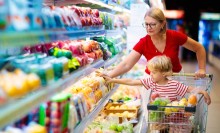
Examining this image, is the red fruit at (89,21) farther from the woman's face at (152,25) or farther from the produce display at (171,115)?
the produce display at (171,115)

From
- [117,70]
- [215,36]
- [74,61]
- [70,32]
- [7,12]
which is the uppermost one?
[7,12]

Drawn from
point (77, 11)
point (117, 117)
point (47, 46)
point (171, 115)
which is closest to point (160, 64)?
point (171, 115)

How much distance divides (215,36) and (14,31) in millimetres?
24614

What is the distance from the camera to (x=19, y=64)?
2.11m

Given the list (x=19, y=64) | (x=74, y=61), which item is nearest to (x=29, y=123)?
(x=19, y=64)

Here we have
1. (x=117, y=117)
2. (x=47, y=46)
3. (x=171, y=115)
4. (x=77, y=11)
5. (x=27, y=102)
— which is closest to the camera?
(x=27, y=102)

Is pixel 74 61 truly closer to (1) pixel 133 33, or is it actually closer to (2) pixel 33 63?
(2) pixel 33 63

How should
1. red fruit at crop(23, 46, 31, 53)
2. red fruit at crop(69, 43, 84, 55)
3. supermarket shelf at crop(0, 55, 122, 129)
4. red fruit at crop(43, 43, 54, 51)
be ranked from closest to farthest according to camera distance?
supermarket shelf at crop(0, 55, 122, 129)
red fruit at crop(23, 46, 31, 53)
red fruit at crop(43, 43, 54, 51)
red fruit at crop(69, 43, 84, 55)

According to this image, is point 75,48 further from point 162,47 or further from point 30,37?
point 30,37

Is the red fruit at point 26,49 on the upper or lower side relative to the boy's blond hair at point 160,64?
upper

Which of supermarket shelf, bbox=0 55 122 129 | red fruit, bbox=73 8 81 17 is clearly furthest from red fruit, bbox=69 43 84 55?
supermarket shelf, bbox=0 55 122 129

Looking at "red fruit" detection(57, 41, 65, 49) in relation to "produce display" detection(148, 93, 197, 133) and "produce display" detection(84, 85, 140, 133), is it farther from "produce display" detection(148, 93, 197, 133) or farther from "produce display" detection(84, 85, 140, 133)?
"produce display" detection(84, 85, 140, 133)

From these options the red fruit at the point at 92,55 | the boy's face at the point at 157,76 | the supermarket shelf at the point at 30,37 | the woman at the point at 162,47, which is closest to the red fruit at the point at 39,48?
the supermarket shelf at the point at 30,37

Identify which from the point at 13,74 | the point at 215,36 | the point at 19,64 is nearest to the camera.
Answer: the point at 13,74
